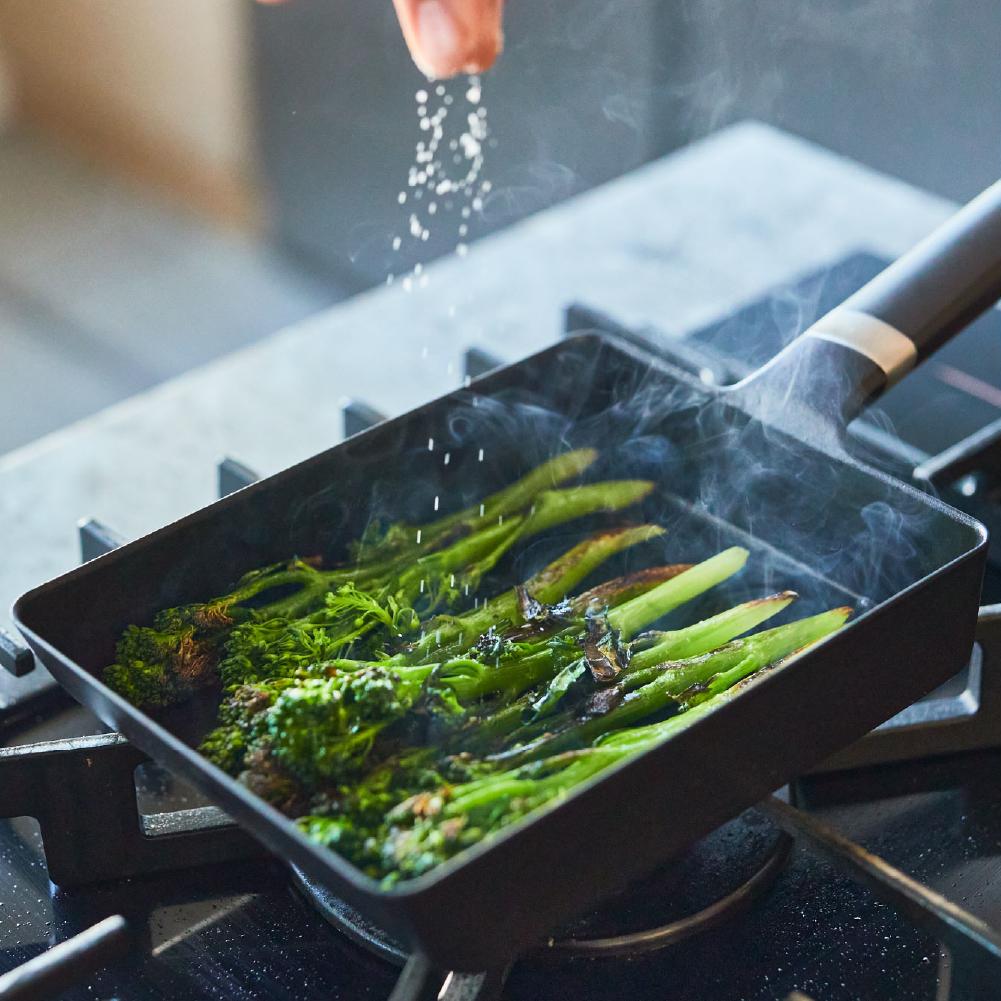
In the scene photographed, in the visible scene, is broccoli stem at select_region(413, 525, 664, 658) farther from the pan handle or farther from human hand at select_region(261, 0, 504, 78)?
human hand at select_region(261, 0, 504, 78)

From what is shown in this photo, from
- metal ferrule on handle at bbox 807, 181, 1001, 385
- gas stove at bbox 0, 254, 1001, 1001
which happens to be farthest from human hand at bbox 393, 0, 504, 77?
gas stove at bbox 0, 254, 1001, 1001

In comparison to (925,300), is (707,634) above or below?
below

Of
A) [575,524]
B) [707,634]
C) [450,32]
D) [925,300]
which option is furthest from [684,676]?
[450,32]

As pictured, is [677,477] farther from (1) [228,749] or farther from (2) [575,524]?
(1) [228,749]

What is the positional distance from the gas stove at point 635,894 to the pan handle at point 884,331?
A: 0.21 metres

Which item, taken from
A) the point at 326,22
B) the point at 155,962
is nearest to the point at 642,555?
the point at 155,962

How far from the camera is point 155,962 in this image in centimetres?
99

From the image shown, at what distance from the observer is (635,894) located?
1.04 meters

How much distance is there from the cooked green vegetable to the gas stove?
0.11 m

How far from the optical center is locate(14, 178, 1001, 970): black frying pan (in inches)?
31.0

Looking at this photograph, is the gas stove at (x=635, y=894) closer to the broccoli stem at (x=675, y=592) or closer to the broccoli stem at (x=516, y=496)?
the broccoli stem at (x=675, y=592)

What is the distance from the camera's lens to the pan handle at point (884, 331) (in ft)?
3.77

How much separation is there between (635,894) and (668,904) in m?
0.03

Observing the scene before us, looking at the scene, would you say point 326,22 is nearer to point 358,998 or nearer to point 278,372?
point 278,372
